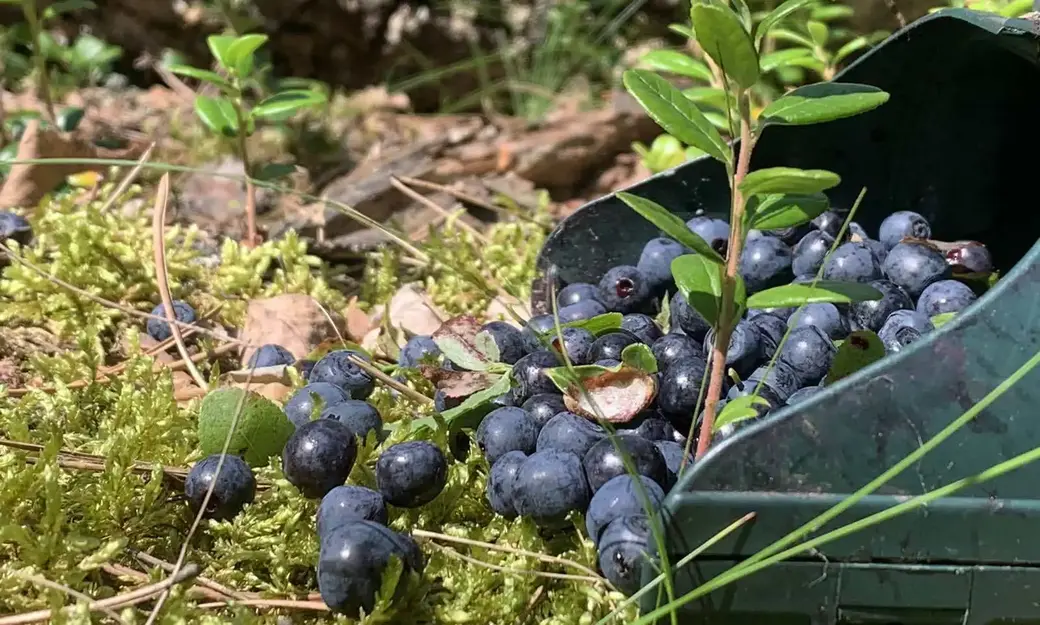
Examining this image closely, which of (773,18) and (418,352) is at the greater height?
(773,18)

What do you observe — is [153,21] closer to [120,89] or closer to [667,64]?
[120,89]

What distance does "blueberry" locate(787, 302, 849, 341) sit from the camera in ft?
4.09

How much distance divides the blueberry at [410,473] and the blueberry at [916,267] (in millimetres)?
741

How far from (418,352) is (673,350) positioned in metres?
0.40

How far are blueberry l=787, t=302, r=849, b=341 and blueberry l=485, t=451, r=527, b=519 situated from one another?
0.46 meters

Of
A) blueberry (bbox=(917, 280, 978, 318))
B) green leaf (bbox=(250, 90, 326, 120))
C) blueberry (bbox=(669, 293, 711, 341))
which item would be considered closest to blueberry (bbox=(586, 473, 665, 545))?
blueberry (bbox=(669, 293, 711, 341))

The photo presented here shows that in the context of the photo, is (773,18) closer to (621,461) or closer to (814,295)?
(814,295)

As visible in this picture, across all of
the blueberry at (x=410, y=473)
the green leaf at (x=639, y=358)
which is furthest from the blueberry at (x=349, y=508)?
the green leaf at (x=639, y=358)

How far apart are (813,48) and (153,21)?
3.00m

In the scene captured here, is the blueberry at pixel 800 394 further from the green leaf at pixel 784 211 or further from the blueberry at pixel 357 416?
the blueberry at pixel 357 416

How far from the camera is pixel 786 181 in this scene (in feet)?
2.77

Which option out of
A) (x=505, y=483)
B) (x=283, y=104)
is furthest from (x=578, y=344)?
(x=283, y=104)

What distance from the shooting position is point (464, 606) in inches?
39.4

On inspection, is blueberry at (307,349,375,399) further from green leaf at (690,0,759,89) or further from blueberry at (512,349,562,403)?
green leaf at (690,0,759,89)
